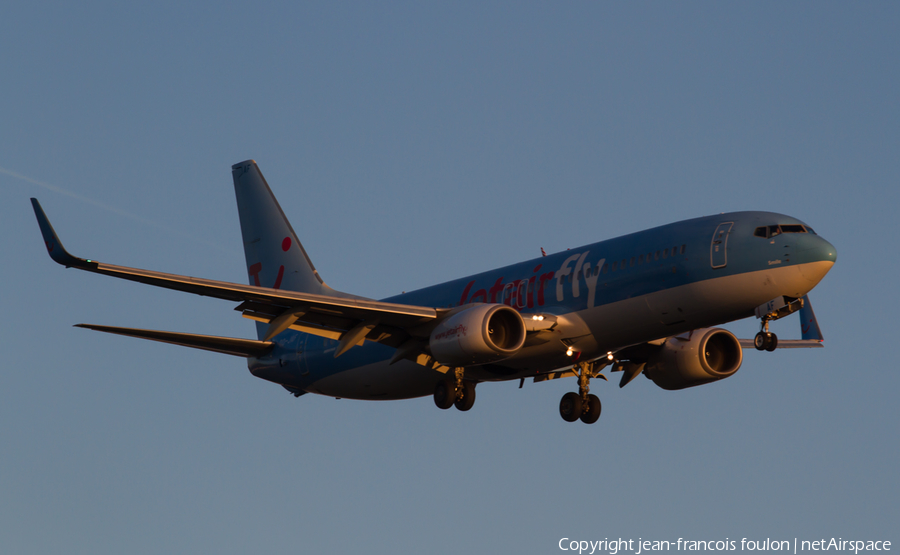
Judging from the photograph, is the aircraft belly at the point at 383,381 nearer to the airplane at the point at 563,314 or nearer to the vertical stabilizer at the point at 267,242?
the airplane at the point at 563,314

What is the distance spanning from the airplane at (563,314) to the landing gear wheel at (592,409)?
1.4 inches

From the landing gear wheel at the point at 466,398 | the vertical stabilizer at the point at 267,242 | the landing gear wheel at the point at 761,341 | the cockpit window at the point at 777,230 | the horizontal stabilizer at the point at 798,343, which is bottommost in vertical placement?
the landing gear wheel at the point at 466,398

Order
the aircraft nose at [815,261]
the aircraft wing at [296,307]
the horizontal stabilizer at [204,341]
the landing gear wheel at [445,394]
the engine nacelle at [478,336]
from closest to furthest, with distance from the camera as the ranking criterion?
the aircraft wing at [296,307] < the aircraft nose at [815,261] < the engine nacelle at [478,336] < the horizontal stabilizer at [204,341] < the landing gear wheel at [445,394]

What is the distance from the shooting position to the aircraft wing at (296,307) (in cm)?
2869

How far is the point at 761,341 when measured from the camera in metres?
32.4

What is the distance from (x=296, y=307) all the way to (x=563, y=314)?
333 inches

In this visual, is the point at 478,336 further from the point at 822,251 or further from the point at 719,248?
the point at 822,251

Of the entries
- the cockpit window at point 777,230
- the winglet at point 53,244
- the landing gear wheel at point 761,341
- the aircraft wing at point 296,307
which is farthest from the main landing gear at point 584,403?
A: the winglet at point 53,244

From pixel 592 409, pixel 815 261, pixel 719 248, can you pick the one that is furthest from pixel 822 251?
pixel 592 409

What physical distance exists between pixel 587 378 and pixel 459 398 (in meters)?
5.27

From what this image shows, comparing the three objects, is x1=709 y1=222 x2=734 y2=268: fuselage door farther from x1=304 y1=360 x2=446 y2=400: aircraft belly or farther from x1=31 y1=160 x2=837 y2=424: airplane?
x1=304 y1=360 x2=446 y2=400: aircraft belly

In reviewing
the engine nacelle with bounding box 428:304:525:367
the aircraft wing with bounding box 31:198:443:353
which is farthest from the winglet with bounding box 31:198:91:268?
the engine nacelle with bounding box 428:304:525:367

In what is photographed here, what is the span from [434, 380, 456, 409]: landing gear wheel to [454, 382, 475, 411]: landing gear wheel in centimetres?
24

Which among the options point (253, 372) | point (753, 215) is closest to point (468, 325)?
point (753, 215)
